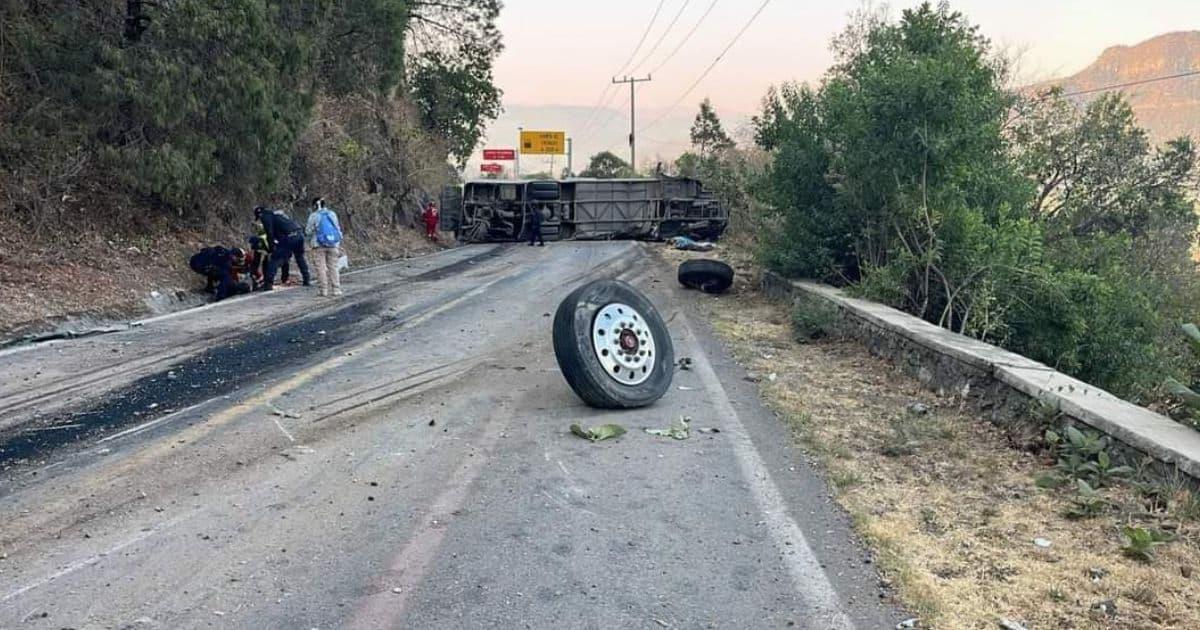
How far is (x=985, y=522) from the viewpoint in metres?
4.48

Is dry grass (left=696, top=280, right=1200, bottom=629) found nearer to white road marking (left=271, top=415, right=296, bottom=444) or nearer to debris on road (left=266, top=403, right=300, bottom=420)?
white road marking (left=271, top=415, right=296, bottom=444)

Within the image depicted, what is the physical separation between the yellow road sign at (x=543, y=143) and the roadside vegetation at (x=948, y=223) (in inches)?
2470

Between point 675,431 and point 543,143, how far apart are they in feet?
239

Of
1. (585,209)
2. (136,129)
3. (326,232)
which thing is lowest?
(585,209)

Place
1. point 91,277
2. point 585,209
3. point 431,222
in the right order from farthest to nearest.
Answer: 1. point 431,222
2. point 585,209
3. point 91,277

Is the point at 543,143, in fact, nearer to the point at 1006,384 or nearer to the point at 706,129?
the point at 706,129

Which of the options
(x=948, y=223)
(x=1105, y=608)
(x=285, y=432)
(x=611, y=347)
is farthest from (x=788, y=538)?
(x=948, y=223)

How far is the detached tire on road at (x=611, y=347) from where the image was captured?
6.46m

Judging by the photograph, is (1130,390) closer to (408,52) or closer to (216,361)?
(216,361)

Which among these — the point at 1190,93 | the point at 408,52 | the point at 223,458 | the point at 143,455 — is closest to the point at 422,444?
the point at 223,458

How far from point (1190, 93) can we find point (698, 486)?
2963 inches

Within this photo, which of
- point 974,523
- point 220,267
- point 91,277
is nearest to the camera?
point 974,523

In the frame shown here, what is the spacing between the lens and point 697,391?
7371 mm

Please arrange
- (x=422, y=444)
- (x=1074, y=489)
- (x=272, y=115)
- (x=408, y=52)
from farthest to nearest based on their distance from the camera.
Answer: (x=408, y=52), (x=272, y=115), (x=422, y=444), (x=1074, y=489)
